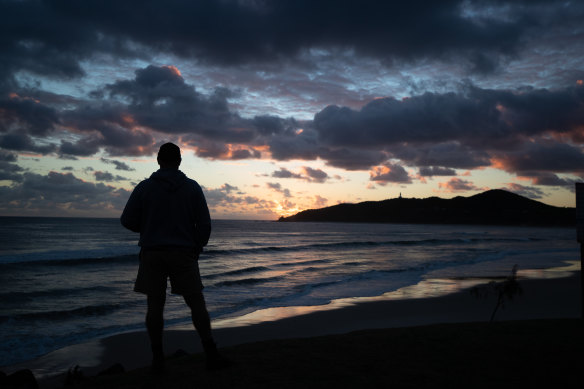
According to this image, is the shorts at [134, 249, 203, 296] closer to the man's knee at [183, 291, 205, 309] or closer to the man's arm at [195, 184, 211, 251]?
the man's knee at [183, 291, 205, 309]

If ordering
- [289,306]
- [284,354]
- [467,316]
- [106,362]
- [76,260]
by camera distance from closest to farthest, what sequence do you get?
[284,354] < [106,362] < [467,316] < [289,306] < [76,260]

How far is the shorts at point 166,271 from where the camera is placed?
3.41 m

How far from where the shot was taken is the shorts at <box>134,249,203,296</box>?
341 cm

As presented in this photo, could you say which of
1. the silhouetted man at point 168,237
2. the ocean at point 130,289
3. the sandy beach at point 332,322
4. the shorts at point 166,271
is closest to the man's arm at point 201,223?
the silhouetted man at point 168,237

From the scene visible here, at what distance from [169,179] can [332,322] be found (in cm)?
660

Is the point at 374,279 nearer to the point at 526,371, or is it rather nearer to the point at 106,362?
the point at 106,362

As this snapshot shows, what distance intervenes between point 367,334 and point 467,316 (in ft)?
17.9

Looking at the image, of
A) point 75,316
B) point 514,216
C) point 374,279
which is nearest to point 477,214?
point 514,216

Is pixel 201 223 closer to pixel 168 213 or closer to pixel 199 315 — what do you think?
pixel 168 213

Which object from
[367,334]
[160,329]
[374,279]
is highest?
[160,329]

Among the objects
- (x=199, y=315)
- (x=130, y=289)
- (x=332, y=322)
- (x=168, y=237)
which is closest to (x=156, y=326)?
(x=199, y=315)

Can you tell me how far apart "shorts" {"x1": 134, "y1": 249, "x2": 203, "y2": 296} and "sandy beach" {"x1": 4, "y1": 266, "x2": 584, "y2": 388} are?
867mm

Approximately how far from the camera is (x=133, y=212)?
3525mm

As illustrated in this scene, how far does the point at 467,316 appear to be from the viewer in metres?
9.48
